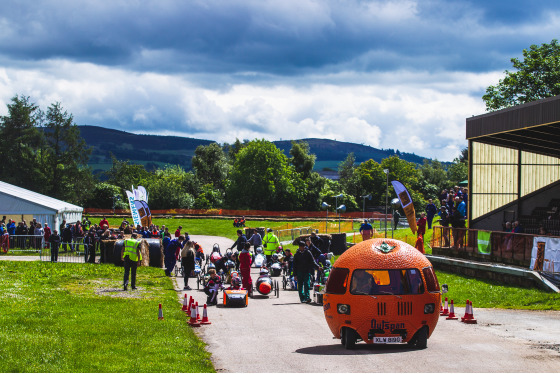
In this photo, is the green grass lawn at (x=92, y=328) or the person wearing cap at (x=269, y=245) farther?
the person wearing cap at (x=269, y=245)

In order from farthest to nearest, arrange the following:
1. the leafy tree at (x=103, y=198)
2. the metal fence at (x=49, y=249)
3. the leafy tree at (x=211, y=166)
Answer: the leafy tree at (x=211, y=166) → the leafy tree at (x=103, y=198) → the metal fence at (x=49, y=249)

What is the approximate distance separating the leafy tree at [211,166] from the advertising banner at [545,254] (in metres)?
126

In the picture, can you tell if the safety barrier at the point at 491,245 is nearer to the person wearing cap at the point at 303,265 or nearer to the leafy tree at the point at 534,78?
the person wearing cap at the point at 303,265

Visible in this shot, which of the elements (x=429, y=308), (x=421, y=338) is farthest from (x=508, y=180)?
(x=421, y=338)

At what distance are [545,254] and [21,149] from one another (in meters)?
80.0

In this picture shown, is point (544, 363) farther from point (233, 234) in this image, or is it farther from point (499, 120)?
point (233, 234)

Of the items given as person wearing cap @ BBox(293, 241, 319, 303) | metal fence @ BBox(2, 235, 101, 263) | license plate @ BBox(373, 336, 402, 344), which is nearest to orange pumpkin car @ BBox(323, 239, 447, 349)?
license plate @ BBox(373, 336, 402, 344)

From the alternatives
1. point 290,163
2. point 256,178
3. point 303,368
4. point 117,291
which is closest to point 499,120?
point 117,291

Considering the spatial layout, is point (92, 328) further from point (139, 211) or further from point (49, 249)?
point (139, 211)

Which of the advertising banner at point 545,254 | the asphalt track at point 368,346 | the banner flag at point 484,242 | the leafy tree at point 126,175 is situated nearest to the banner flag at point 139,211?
the banner flag at point 484,242

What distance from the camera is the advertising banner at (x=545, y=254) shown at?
2142cm

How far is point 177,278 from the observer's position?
89.8 ft

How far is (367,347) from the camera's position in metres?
12.2

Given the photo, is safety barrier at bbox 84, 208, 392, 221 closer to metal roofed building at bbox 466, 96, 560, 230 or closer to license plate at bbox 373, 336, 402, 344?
metal roofed building at bbox 466, 96, 560, 230
